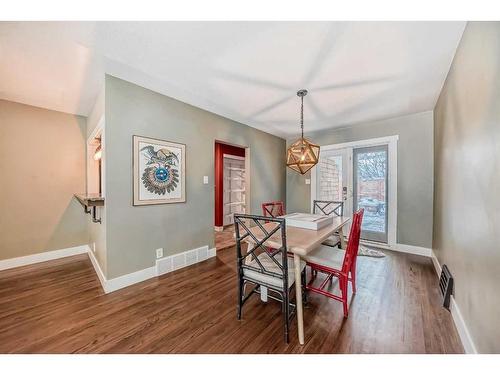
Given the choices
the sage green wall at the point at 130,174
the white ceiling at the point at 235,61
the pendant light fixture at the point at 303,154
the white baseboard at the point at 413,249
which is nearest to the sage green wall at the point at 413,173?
the white baseboard at the point at 413,249

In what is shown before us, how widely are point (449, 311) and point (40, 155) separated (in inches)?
213

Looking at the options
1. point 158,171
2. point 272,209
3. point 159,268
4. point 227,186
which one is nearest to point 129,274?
point 159,268

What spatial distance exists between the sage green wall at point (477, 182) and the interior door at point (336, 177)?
206 cm

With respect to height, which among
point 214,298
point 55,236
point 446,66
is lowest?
point 214,298

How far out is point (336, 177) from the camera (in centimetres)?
428

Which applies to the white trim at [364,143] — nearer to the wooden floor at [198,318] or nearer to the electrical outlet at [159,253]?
the wooden floor at [198,318]

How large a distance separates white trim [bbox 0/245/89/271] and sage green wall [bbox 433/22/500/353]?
15.8 feet

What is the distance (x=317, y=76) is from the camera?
2230 millimetres

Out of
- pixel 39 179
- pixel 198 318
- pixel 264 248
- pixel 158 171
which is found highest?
pixel 158 171

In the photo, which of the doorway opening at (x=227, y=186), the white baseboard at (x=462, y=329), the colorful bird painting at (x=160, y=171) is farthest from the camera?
the doorway opening at (x=227, y=186)

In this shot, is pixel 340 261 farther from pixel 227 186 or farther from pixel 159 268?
pixel 227 186

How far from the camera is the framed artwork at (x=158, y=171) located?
2420mm
